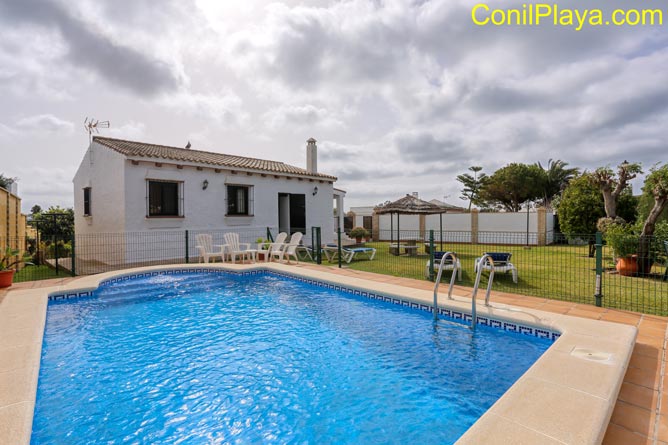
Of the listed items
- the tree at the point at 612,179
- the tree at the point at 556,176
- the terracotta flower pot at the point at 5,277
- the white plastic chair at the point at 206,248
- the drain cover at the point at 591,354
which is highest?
the tree at the point at 556,176

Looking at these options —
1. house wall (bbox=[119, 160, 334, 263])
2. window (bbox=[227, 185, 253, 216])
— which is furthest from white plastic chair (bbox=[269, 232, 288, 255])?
window (bbox=[227, 185, 253, 216])

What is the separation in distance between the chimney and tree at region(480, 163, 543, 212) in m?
26.9

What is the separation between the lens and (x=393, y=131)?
14094mm

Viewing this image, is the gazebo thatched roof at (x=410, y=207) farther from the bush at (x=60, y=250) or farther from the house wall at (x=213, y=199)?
the bush at (x=60, y=250)

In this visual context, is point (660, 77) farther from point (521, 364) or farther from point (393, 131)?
point (521, 364)

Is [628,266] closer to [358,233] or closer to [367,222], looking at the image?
[358,233]

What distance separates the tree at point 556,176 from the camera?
34625mm

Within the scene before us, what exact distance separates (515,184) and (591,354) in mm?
36293

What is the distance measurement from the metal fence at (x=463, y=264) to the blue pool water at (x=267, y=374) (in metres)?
2.51

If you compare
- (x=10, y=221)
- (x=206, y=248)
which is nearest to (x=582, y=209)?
(x=206, y=248)

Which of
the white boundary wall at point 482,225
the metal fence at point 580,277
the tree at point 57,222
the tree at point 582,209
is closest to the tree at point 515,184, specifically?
the white boundary wall at point 482,225

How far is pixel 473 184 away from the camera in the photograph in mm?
40594

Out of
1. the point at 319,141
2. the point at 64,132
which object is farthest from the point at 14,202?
the point at 319,141

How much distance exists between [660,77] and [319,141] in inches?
483
